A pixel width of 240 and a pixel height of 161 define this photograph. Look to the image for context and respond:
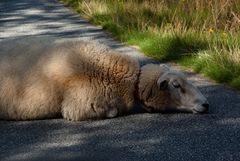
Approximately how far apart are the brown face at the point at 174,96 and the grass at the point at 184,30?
1349mm

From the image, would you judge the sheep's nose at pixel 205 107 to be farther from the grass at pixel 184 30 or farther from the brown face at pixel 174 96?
the grass at pixel 184 30

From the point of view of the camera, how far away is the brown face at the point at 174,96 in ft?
21.1

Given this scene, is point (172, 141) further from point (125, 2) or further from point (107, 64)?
point (125, 2)

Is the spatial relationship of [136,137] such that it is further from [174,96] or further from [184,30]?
[184,30]

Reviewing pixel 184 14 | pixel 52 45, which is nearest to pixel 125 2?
pixel 184 14

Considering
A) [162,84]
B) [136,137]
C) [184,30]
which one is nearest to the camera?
[136,137]

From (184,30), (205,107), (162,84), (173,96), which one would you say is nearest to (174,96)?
(173,96)

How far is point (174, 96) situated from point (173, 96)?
0.04 feet

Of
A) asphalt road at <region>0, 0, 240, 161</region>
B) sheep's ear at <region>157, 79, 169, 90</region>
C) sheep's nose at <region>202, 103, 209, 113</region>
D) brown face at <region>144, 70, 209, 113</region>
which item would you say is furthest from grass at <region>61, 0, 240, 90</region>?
sheep's ear at <region>157, 79, 169, 90</region>

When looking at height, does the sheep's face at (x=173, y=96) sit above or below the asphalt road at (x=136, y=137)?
above

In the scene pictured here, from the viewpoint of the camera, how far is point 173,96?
6469 millimetres

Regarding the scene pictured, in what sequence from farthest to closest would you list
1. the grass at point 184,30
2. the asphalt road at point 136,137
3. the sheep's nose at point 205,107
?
the grass at point 184,30, the sheep's nose at point 205,107, the asphalt road at point 136,137

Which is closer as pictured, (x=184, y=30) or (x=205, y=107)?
(x=205, y=107)

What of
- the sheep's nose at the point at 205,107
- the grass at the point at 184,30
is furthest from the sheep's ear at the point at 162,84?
the grass at the point at 184,30
